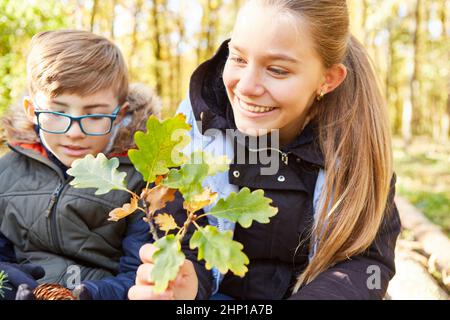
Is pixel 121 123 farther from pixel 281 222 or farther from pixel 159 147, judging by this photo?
pixel 159 147

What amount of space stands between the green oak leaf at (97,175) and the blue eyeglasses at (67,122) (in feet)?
2.77

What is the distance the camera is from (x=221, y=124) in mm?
2047

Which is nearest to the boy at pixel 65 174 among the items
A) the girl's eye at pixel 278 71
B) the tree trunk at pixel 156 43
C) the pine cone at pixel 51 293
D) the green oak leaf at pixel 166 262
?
the pine cone at pixel 51 293

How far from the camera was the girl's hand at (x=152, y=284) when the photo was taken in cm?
128

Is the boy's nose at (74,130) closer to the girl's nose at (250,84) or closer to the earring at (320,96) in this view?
the girl's nose at (250,84)

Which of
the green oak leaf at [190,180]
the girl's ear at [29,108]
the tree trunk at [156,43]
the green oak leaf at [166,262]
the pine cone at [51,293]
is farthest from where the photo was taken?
the tree trunk at [156,43]

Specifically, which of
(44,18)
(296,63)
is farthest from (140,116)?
(44,18)

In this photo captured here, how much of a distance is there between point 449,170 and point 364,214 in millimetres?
8975

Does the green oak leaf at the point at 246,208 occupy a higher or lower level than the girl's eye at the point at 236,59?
lower

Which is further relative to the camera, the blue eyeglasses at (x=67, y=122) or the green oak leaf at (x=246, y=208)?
the blue eyeglasses at (x=67, y=122)

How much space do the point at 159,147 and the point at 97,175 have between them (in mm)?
174

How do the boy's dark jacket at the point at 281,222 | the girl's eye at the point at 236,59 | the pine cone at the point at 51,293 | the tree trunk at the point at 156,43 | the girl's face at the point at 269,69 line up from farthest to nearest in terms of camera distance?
the tree trunk at the point at 156,43 < the boy's dark jacket at the point at 281,222 < the girl's eye at the point at 236,59 < the girl's face at the point at 269,69 < the pine cone at the point at 51,293

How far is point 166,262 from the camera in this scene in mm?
1096
